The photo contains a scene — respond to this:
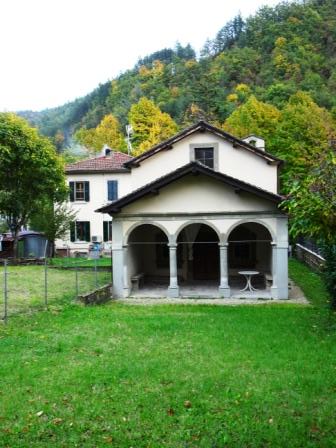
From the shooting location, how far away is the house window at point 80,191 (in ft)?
114

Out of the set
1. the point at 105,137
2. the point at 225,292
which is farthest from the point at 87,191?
the point at 105,137

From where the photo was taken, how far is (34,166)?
1134 inches

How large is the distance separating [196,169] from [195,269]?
6659mm

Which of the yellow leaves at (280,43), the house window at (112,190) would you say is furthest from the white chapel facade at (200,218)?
the yellow leaves at (280,43)

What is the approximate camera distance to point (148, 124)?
5669cm

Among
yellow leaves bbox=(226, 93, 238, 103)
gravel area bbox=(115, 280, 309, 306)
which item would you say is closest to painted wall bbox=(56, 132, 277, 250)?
gravel area bbox=(115, 280, 309, 306)

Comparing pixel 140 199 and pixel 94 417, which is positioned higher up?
pixel 140 199

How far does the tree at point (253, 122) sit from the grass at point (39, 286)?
2577 cm

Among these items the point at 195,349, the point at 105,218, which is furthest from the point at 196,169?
the point at 105,218

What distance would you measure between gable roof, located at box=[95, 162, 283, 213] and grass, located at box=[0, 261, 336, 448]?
574cm

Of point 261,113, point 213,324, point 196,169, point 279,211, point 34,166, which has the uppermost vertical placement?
point 261,113

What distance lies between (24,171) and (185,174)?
15.6 meters

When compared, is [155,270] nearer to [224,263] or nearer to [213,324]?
[224,263]

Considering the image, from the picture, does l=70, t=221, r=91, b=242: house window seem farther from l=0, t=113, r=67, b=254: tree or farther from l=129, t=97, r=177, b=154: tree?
l=129, t=97, r=177, b=154: tree
